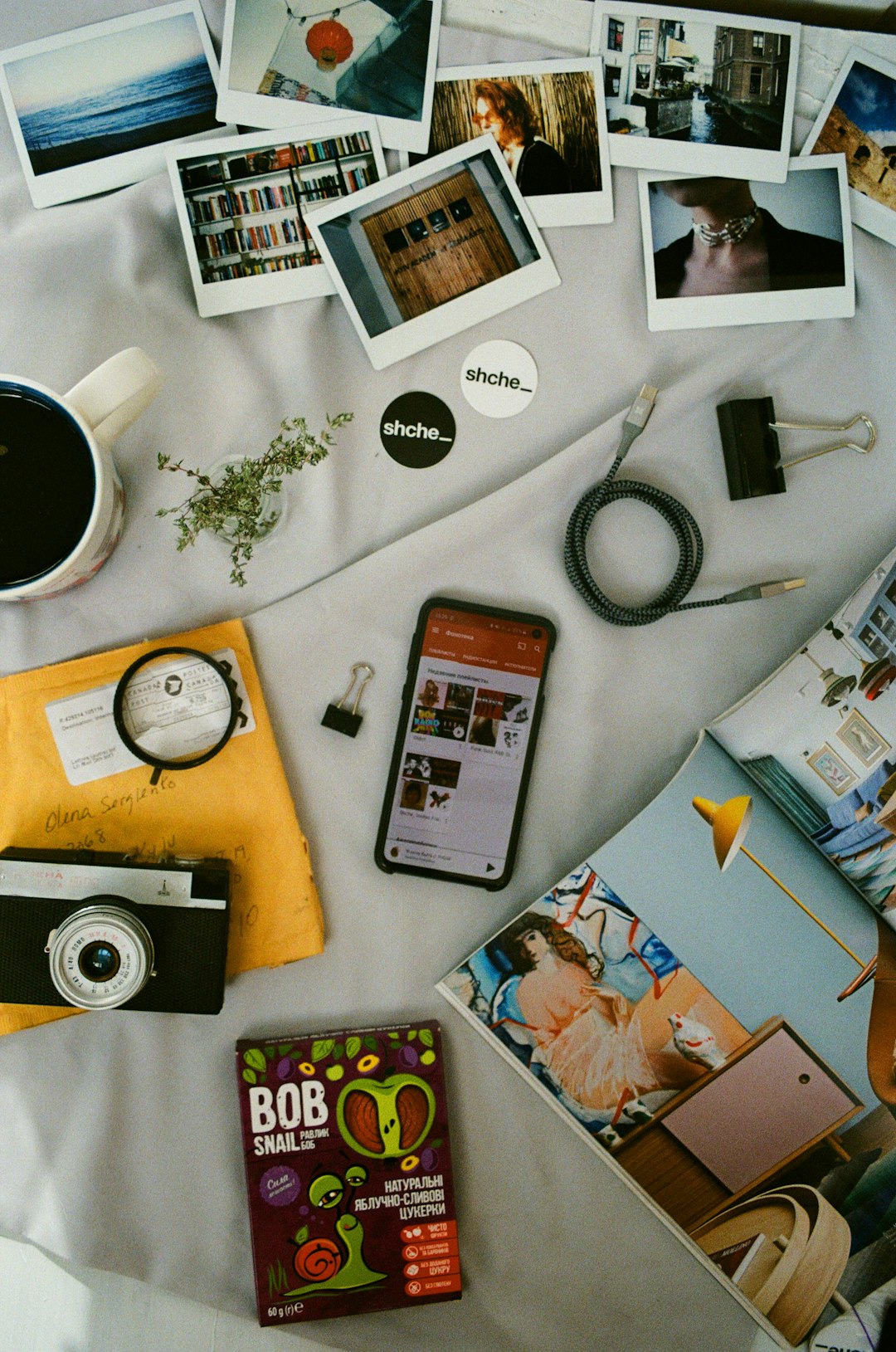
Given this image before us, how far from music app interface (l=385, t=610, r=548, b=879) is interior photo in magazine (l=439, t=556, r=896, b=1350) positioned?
0.09 meters

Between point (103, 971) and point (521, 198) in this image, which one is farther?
point (521, 198)

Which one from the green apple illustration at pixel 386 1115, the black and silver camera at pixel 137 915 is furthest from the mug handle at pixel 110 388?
the green apple illustration at pixel 386 1115

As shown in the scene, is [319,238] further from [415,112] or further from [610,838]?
[610,838]

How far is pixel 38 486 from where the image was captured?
2.39ft

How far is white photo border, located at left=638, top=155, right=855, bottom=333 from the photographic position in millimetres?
902

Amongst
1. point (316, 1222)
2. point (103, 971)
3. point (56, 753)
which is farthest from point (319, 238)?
point (316, 1222)

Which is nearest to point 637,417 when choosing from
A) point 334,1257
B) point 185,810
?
point 185,810

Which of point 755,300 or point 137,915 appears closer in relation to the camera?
point 137,915

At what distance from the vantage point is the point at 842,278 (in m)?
0.91

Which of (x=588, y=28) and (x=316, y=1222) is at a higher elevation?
(x=588, y=28)

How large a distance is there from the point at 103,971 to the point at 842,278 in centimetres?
98

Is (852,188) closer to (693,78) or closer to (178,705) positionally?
(693,78)

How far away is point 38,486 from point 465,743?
45 cm

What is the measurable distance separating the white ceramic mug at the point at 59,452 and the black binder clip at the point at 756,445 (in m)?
0.55
